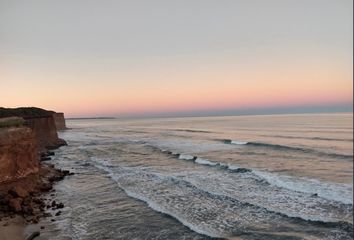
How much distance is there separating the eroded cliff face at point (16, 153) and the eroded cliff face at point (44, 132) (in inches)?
749

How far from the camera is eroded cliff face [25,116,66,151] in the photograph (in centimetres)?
4128

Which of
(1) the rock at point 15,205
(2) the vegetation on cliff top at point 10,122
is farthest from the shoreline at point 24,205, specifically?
(2) the vegetation on cliff top at point 10,122

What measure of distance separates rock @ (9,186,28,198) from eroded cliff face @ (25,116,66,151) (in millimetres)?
22209

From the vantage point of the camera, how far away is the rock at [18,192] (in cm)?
1875

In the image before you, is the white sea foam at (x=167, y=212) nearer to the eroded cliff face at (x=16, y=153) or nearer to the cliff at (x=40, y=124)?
the eroded cliff face at (x=16, y=153)

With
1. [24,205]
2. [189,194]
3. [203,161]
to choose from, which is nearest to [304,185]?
[189,194]

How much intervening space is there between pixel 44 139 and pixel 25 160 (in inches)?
928

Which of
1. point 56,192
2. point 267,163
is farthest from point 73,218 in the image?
point 267,163

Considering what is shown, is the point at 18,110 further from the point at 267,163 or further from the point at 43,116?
the point at 267,163

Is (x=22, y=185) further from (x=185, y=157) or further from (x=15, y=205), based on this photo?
(x=185, y=157)

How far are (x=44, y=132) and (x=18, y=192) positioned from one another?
2680cm

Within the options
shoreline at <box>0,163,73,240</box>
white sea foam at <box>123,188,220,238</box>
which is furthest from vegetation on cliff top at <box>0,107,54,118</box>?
white sea foam at <box>123,188,220,238</box>

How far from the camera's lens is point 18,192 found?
1884 centimetres

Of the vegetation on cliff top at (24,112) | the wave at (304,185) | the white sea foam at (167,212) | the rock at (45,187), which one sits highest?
the vegetation on cliff top at (24,112)
